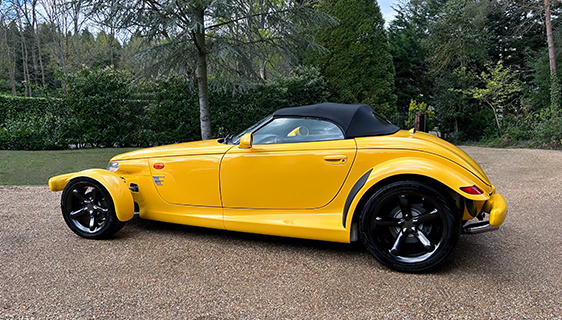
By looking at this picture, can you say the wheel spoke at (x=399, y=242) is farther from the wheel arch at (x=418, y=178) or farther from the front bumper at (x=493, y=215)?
the front bumper at (x=493, y=215)

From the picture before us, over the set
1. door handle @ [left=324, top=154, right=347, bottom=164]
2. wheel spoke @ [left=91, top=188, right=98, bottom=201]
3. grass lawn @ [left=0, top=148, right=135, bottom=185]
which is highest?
door handle @ [left=324, top=154, right=347, bottom=164]

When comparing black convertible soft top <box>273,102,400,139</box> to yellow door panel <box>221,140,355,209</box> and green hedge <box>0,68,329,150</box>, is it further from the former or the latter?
green hedge <box>0,68,329,150</box>

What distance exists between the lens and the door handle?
2.99 meters

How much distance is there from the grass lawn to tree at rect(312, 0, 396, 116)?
8397 millimetres

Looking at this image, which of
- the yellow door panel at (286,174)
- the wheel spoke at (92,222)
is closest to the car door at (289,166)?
the yellow door panel at (286,174)

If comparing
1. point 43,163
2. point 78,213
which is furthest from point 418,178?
point 43,163

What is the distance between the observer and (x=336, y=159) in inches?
118

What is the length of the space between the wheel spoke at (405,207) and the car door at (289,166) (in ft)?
1.64

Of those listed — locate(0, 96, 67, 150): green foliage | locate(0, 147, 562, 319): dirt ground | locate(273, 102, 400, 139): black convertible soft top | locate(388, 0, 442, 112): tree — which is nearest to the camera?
locate(0, 147, 562, 319): dirt ground

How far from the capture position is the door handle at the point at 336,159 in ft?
9.82

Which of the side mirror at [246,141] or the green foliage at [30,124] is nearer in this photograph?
the side mirror at [246,141]

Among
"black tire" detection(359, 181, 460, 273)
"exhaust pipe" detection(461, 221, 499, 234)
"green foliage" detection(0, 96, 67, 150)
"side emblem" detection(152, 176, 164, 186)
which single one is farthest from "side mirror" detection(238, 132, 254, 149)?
"green foliage" detection(0, 96, 67, 150)

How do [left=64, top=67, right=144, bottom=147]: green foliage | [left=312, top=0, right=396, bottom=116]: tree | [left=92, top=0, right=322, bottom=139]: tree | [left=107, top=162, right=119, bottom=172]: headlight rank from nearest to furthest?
1. [left=107, top=162, right=119, bottom=172]: headlight
2. [left=92, top=0, right=322, bottom=139]: tree
3. [left=64, top=67, right=144, bottom=147]: green foliage
4. [left=312, top=0, right=396, bottom=116]: tree

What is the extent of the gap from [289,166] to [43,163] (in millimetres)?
8105
